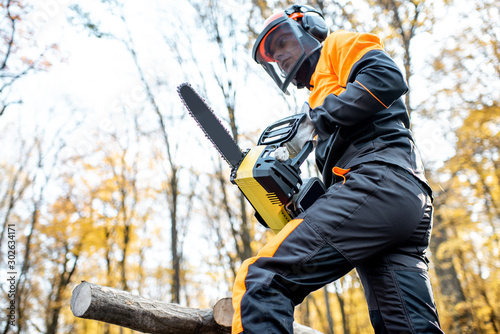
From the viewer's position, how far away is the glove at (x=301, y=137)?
5.58 feet

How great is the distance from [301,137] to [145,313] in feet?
5.19

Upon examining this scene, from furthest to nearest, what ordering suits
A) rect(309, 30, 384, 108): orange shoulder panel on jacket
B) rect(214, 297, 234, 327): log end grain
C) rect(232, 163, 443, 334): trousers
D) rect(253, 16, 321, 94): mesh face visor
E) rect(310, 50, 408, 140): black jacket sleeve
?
rect(214, 297, 234, 327): log end grain
rect(253, 16, 321, 94): mesh face visor
rect(309, 30, 384, 108): orange shoulder panel on jacket
rect(310, 50, 408, 140): black jacket sleeve
rect(232, 163, 443, 334): trousers

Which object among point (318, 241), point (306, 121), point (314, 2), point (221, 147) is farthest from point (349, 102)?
point (314, 2)

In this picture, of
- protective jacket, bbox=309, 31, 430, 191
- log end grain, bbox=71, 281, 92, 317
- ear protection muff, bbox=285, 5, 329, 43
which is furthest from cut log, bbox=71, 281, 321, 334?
ear protection muff, bbox=285, 5, 329, 43

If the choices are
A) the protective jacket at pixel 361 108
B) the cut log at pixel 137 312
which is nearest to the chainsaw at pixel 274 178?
the protective jacket at pixel 361 108

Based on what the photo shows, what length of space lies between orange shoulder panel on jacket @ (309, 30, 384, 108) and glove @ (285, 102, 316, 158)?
0.61 feet

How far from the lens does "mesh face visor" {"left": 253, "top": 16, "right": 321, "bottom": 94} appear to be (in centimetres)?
209

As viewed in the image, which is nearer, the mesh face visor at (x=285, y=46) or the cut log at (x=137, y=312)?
the cut log at (x=137, y=312)

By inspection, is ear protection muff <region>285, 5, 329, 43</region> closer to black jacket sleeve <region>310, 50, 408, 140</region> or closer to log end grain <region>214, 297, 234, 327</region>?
black jacket sleeve <region>310, 50, 408, 140</region>

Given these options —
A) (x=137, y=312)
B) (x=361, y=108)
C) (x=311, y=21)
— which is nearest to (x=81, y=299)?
(x=137, y=312)

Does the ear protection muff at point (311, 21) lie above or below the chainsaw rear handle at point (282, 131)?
above

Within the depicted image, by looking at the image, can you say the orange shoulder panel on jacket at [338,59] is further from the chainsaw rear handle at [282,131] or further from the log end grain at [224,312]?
the log end grain at [224,312]

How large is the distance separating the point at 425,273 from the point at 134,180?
1255 cm

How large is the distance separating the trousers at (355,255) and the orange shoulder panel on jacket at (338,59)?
497 millimetres
